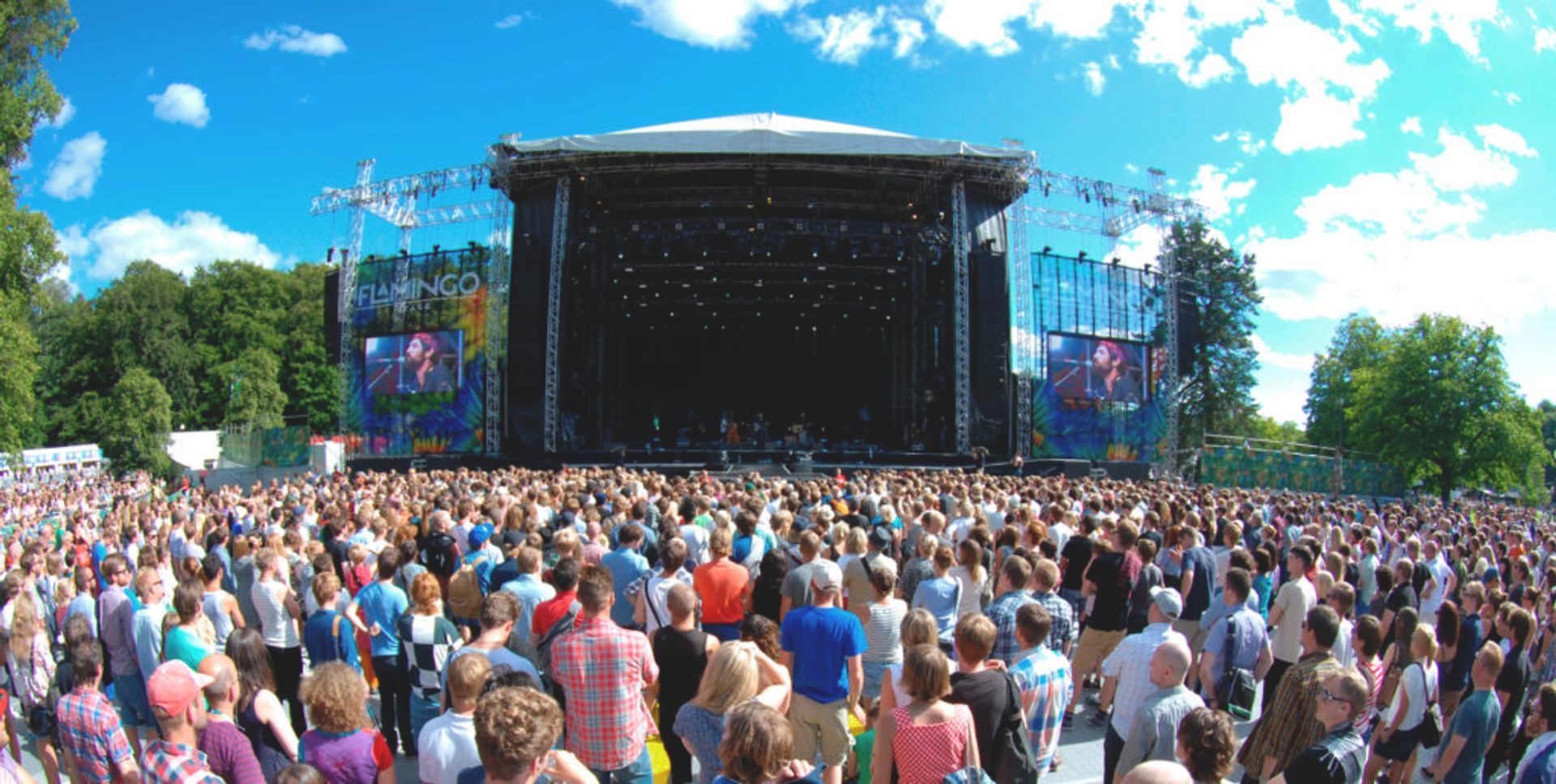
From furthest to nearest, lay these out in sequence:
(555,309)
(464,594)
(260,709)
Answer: (555,309), (464,594), (260,709)

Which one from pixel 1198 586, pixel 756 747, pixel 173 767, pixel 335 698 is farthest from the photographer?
pixel 1198 586

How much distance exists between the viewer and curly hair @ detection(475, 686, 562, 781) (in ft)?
8.15

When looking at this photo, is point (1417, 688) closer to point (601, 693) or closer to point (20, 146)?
point (601, 693)

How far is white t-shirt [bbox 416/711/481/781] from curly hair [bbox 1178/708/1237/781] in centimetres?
237

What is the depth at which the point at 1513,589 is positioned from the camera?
6.98 metres

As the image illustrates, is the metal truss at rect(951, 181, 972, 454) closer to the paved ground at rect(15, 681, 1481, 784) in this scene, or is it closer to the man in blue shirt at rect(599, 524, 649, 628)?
the paved ground at rect(15, 681, 1481, 784)

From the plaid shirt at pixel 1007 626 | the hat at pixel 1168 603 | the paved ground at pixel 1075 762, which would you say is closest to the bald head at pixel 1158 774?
the hat at pixel 1168 603

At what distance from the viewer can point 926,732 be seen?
10.2ft

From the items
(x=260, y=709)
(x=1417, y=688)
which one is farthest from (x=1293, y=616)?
(x=260, y=709)

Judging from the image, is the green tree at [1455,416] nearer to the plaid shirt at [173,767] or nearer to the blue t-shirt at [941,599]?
the blue t-shirt at [941,599]

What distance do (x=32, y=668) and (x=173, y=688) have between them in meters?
3.53

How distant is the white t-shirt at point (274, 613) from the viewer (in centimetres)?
593

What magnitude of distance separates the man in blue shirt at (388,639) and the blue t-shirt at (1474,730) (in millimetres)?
5812

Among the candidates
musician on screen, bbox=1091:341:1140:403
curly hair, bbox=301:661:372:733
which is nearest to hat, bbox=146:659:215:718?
curly hair, bbox=301:661:372:733
